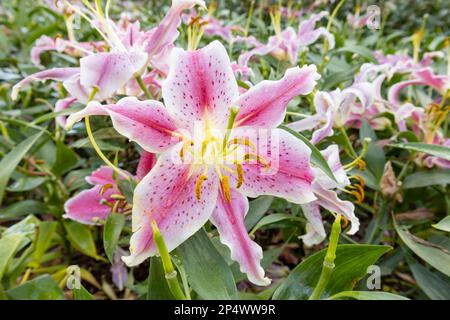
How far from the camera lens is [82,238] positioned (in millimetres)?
944

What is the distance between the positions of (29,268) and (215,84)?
0.64 m

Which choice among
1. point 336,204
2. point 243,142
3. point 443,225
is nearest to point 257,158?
point 243,142

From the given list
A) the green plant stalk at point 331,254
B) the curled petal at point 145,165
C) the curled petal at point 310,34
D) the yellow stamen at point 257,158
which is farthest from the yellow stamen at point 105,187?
the curled petal at point 310,34

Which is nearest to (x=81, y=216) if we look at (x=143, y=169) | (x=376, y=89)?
(x=143, y=169)

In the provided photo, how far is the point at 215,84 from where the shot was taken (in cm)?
53

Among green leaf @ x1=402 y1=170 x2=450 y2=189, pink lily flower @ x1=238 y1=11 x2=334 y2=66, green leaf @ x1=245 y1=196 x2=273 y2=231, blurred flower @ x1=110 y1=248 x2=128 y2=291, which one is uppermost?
pink lily flower @ x1=238 y1=11 x2=334 y2=66

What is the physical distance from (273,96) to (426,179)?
0.39 meters

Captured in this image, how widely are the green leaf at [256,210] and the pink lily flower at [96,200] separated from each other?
189mm

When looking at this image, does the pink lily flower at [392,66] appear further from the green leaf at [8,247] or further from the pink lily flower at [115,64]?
the green leaf at [8,247]

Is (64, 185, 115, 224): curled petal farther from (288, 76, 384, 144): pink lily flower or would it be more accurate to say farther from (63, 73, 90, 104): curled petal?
(288, 76, 384, 144): pink lily flower

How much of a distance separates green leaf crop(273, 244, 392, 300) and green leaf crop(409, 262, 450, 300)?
0.20 m

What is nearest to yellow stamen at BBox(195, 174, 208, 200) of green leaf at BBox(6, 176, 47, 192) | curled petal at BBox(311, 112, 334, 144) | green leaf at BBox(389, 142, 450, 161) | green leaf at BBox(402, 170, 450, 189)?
curled petal at BBox(311, 112, 334, 144)

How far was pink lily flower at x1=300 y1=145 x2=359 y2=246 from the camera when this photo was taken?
591 mm

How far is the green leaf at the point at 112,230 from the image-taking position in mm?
617
